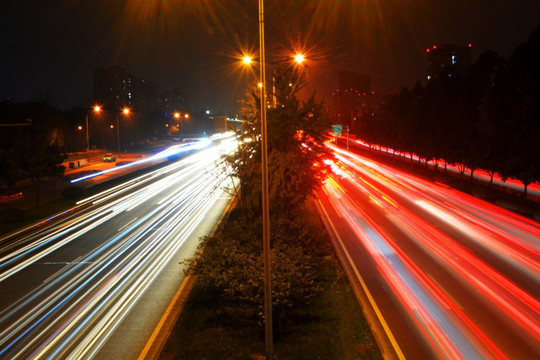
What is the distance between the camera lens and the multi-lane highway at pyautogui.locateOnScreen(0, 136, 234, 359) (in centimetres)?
1060

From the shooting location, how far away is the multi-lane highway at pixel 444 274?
10.1 m

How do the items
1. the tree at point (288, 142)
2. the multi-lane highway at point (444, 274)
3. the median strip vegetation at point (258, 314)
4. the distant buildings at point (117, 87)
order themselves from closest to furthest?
the median strip vegetation at point (258, 314), the multi-lane highway at point (444, 274), the tree at point (288, 142), the distant buildings at point (117, 87)

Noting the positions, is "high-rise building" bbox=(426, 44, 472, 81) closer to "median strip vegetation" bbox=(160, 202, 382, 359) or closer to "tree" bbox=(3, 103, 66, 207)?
"tree" bbox=(3, 103, 66, 207)

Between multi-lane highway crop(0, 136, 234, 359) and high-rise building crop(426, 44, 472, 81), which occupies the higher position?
high-rise building crop(426, 44, 472, 81)

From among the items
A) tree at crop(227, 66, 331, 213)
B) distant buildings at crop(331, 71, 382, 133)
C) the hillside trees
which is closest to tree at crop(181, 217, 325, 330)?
tree at crop(227, 66, 331, 213)

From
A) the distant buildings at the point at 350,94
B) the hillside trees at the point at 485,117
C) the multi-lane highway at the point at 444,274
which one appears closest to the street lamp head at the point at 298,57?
the multi-lane highway at the point at 444,274

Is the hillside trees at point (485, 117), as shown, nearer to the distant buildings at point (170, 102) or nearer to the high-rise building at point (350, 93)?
the high-rise building at point (350, 93)

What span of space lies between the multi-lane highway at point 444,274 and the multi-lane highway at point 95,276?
19.9 ft

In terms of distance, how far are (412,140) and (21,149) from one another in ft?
127

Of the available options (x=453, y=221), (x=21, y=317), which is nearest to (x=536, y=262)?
(x=453, y=221)

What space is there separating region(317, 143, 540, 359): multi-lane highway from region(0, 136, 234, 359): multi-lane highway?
19.9 feet

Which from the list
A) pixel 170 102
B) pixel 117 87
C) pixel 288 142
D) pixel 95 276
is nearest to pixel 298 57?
pixel 288 142

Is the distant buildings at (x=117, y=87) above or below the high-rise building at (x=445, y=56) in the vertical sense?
below

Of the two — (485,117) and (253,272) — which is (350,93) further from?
(253,272)
